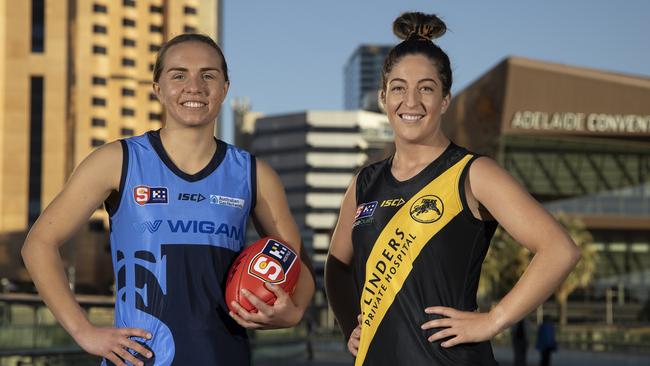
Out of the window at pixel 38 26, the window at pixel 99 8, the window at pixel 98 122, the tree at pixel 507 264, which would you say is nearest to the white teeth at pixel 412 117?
the tree at pixel 507 264

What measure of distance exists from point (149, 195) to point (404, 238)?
1.15 meters

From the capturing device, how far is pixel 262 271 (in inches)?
189

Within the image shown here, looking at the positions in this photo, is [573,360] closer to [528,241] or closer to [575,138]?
[528,241]

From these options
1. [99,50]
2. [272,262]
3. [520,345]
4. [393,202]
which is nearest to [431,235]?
[393,202]

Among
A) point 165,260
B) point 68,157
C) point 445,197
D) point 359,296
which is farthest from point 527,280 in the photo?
point 68,157

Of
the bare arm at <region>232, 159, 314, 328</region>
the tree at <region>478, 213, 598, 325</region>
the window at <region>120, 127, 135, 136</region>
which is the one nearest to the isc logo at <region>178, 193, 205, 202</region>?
the bare arm at <region>232, 159, 314, 328</region>

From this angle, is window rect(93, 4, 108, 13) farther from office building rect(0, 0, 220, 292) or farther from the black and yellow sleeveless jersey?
the black and yellow sleeveless jersey

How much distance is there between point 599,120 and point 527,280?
87.8m

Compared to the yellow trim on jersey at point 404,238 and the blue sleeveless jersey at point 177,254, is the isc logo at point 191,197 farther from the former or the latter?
the yellow trim on jersey at point 404,238

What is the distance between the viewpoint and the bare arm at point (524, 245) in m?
4.62

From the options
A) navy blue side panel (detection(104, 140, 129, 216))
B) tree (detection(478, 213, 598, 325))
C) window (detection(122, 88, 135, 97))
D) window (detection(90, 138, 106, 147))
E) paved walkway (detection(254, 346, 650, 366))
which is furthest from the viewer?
window (detection(122, 88, 135, 97))

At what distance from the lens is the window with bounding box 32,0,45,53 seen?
115 m

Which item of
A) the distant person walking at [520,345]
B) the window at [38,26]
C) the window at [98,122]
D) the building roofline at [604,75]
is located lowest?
the distant person walking at [520,345]

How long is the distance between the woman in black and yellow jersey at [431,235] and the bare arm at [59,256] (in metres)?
1.08
